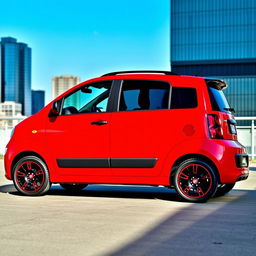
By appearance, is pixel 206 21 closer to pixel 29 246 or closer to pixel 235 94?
pixel 235 94

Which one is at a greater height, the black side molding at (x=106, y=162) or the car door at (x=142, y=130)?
the car door at (x=142, y=130)

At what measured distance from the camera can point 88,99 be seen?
7.95m

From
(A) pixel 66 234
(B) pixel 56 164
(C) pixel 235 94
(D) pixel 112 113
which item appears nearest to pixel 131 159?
(D) pixel 112 113

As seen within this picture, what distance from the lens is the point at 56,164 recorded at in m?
8.01

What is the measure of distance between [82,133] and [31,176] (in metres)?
1.09

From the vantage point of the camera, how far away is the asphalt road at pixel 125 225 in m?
4.36

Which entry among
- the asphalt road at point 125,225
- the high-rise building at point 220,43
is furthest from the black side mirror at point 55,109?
the high-rise building at point 220,43

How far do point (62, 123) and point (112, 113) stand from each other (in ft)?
2.66

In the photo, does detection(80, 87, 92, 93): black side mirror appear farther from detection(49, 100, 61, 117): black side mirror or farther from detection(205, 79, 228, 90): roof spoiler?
detection(205, 79, 228, 90): roof spoiler

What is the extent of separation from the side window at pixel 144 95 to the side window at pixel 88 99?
0.28 metres

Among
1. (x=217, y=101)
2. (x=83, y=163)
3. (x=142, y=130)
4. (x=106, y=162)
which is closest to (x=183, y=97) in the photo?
(x=217, y=101)

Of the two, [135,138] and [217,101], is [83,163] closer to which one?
[135,138]

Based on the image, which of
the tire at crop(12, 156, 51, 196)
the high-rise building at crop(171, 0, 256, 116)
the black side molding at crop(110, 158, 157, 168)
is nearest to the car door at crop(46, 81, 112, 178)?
the black side molding at crop(110, 158, 157, 168)

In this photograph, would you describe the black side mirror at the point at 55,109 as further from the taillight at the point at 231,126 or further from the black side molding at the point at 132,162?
the taillight at the point at 231,126
